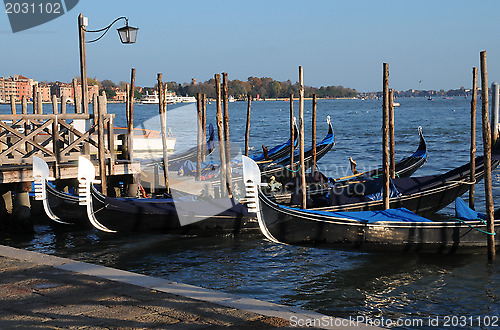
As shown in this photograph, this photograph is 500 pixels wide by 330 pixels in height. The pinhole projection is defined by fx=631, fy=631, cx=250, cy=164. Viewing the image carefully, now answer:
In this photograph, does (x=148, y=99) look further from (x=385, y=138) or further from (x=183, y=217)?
(x=385, y=138)

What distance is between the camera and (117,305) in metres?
4.38

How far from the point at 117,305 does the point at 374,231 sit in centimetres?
529

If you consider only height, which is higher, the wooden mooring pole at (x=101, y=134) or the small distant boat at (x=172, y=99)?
the small distant boat at (x=172, y=99)

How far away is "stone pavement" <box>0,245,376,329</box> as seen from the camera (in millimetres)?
4043

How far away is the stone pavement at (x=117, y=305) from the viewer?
4.04 m

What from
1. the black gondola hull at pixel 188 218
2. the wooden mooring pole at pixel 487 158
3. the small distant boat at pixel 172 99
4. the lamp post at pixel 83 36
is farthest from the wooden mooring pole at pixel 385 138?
the small distant boat at pixel 172 99

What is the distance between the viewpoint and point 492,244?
859 centimetres

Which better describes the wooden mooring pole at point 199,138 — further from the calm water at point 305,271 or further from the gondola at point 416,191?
the calm water at point 305,271

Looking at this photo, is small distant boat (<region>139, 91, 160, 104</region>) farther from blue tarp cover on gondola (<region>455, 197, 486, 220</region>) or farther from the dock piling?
blue tarp cover on gondola (<region>455, 197, 486, 220</region>)

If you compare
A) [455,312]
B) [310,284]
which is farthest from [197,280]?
[455,312]

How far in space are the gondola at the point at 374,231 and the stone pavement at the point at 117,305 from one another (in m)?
4.08

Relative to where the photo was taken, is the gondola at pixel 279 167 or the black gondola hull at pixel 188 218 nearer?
the black gondola hull at pixel 188 218

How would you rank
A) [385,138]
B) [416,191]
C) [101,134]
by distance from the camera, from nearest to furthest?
[385,138] < [101,134] < [416,191]

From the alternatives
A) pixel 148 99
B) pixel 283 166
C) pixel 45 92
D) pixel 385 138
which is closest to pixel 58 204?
pixel 385 138
